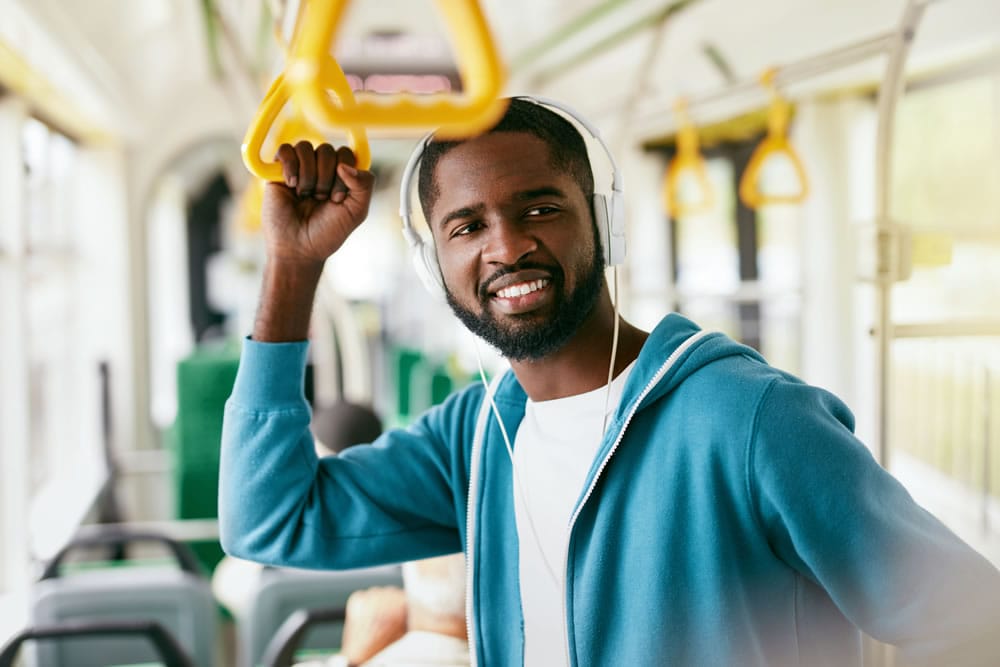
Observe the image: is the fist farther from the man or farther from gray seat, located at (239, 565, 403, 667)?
gray seat, located at (239, 565, 403, 667)

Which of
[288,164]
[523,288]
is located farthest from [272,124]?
[523,288]

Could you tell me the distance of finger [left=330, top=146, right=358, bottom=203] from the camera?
4.09ft

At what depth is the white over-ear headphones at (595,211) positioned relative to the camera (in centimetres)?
130

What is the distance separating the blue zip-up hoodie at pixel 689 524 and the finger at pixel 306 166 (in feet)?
0.73

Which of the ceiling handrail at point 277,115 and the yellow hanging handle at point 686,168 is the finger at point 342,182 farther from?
the yellow hanging handle at point 686,168

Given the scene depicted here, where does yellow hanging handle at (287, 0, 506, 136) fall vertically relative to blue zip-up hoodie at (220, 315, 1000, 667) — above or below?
above

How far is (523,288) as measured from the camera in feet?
4.02

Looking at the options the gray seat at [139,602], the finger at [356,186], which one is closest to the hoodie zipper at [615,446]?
the finger at [356,186]

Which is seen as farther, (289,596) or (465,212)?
(289,596)

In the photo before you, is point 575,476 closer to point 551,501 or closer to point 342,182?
point 551,501

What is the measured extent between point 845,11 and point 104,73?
2.31m

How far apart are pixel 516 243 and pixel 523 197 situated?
0.21 feet

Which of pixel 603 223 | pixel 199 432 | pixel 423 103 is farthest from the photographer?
pixel 199 432

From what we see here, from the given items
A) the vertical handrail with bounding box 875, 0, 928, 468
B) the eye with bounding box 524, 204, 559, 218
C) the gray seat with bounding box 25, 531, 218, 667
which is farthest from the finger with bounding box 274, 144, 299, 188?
the gray seat with bounding box 25, 531, 218, 667
